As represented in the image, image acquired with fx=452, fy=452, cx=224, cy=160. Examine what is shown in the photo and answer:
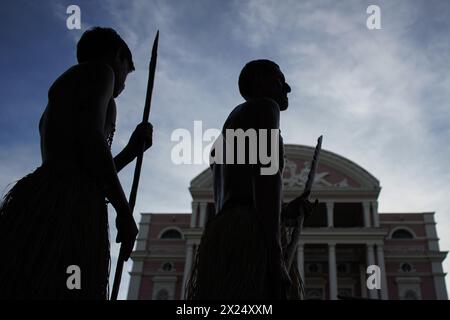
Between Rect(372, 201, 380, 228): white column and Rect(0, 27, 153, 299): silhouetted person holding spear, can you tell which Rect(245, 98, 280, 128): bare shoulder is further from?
Rect(372, 201, 380, 228): white column

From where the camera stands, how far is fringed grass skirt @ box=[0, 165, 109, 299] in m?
1.77

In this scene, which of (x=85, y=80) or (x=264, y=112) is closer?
(x=85, y=80)

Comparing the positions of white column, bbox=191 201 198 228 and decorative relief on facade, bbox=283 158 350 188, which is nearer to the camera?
decorative relief on facade, bbox=283 158 350 188

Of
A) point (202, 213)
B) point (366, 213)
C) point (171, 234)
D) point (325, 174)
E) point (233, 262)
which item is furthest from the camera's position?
point (171, 234)

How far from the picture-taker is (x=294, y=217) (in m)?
2.82

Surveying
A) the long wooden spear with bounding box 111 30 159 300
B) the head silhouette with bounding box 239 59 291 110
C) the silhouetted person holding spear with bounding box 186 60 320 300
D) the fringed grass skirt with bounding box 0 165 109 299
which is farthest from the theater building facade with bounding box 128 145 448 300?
the fringed grass skirt with bounding box 0 165 109 299

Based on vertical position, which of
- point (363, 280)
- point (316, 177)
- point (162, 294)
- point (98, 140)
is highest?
point (316, 177)

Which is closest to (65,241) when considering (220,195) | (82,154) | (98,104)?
(82,154)

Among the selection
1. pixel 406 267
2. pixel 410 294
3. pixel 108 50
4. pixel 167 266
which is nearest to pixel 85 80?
pixel 108 50

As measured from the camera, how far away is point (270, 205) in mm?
2275

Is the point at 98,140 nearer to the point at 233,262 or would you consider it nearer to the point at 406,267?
the point at 233,262

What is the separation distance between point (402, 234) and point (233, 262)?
3379cm

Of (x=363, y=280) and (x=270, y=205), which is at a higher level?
(x=363, y=280)

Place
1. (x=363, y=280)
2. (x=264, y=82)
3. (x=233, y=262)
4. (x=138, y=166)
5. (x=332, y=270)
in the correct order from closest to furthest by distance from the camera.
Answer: (x=233, y=262)
(x=138, y=166)
(x=264, y=82)
(x=332, y=270)
(x=363, y=280)
